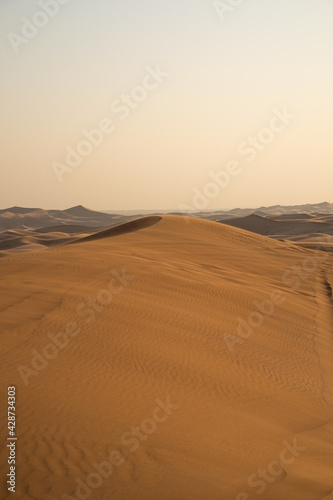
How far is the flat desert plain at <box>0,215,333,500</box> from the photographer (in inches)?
170

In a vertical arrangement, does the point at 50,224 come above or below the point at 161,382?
below

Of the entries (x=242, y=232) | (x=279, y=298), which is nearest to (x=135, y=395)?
(x=279, y=298)

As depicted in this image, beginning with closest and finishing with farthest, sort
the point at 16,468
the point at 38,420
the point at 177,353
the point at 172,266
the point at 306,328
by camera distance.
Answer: the point at 16,468
the point at 38,420
the point at 177,353
the point at 306,328
the point at 172,266

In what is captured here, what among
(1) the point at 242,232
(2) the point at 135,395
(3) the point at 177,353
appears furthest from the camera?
(1) the point at 242,232

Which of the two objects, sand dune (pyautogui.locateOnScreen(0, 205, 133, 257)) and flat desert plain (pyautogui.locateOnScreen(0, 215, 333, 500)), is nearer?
flat desert plain (pyautogui.locateOnScreen(0, 215, 333, 500))

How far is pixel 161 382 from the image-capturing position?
6.55 metres

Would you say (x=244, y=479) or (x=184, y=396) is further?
(x=184, y=396)

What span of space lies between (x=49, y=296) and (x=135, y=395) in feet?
14.2

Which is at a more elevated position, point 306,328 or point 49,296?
point 49,296

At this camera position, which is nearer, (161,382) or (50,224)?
(161,382)

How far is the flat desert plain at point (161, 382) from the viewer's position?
431 centimetres

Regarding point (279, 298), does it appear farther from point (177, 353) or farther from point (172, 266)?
point (177, 353)

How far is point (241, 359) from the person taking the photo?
820cm

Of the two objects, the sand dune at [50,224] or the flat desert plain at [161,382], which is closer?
the flat desert plain at [161,382]
